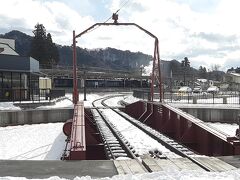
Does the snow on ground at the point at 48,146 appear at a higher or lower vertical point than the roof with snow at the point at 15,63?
lower

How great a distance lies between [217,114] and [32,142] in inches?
599

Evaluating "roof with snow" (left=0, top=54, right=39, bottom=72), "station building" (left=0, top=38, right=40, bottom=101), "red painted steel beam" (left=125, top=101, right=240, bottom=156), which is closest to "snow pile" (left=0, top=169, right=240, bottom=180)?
"red painted steel beam" (left=125, top=101, right=240, bottom=156)

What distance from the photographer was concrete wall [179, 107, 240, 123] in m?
28.4

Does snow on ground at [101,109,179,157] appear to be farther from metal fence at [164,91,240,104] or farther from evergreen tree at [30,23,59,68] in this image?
evergreen tree at [30,23,59,68]

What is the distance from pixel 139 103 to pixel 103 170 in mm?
19336

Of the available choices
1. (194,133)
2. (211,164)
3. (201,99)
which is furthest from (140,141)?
(201,99)

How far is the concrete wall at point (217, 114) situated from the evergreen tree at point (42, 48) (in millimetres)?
88993

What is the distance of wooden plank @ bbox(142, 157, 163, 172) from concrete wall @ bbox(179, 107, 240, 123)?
65.4ft

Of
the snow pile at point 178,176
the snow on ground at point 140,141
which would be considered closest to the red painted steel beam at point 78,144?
the snow on ground at point 140,141

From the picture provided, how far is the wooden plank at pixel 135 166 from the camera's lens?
843cm

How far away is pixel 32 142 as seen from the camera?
1948cm

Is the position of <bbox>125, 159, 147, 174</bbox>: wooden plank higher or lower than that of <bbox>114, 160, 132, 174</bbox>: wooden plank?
lower

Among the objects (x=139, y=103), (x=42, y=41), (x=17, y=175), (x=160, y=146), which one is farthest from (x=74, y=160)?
(x=42, y=41)

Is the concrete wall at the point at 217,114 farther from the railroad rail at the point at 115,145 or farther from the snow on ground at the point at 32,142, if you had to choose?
the railroad rail at the point at 115,145
